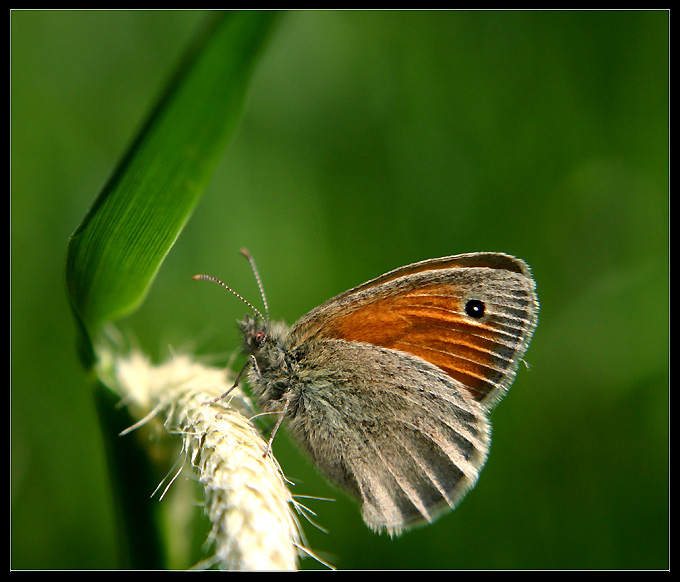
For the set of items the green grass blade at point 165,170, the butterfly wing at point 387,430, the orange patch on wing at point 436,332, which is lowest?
the butterfly wing at point 387,430

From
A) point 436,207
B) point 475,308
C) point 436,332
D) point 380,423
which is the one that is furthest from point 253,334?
point 436,207

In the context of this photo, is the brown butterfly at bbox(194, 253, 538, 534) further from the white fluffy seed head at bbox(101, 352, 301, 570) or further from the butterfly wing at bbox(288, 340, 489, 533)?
the white fluffy seed head at bbox(101, 352, 301, 570)

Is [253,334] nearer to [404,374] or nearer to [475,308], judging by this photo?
[404,374]

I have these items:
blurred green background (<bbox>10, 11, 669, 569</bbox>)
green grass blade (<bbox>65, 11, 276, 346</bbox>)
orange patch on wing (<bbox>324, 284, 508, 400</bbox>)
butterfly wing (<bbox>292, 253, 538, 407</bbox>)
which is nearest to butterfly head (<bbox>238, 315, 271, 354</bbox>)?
butterfly wing (<bbox>292, 253, 538, 407</bbox>)

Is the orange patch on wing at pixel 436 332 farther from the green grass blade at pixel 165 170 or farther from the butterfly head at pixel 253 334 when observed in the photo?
the green grass blade at pixel 165 170

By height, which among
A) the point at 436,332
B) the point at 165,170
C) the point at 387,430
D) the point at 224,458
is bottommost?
the point at 387,430

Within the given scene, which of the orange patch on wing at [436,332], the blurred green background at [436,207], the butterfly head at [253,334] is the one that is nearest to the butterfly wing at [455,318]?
the orange patch on wing at [436,332]
